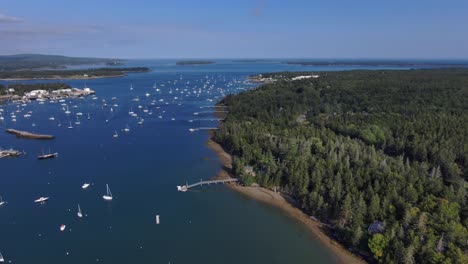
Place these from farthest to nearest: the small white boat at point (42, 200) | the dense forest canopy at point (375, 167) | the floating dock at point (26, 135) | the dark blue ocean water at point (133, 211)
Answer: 1. the floating dock at point (26, 135)
2. the small white boat at point (42, 200)
3. the dark blue ocean water at point (133, 211)
4. the dense forest canopy at point (375, 167)

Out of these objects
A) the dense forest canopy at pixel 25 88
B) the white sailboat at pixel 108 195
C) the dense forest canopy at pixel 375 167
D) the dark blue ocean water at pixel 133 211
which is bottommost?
the dark blue ocean water at pixel 133 211

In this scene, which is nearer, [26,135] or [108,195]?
[108,195]

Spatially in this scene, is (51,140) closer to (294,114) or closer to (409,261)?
(294,114)

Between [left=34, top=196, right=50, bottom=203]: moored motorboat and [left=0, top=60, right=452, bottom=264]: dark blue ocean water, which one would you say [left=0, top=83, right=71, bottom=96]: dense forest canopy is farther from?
[left=34, top=196, right=50, bottom=203]: moored motorboat

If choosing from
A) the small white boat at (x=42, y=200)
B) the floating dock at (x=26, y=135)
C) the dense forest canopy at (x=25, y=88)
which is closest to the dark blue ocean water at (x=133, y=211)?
the small white boat at (x=42, y=200)

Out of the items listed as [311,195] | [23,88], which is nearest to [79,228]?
[311,195]

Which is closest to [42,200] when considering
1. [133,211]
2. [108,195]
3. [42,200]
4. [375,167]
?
[42,200]

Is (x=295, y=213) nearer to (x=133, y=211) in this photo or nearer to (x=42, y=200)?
(x=133, y=211)

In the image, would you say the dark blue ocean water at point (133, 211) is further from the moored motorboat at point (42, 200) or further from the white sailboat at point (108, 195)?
the moored motorboat at point (42, 200)
